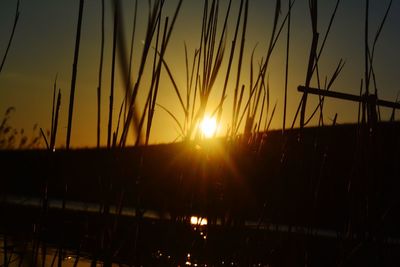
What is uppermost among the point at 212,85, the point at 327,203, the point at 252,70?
the point at 327,203

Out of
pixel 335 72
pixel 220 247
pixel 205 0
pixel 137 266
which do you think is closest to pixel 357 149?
pixel 335 72

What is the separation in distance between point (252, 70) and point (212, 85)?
331 mm

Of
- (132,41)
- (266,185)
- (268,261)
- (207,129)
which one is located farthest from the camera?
(268,261)

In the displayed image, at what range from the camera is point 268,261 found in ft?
7.11

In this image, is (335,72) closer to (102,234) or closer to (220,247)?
(220,247)

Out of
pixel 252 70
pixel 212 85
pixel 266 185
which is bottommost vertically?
pixel 266 185

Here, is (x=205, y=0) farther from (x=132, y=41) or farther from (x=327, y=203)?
(x=327, y=203)

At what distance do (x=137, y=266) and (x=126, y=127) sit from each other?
322 millimetres

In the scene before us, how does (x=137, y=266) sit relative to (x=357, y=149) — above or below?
below

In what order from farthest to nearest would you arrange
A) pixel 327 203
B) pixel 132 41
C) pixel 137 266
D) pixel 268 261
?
pixel 327 203 → pixel 268 261 → pixel 137 266 → pixel 132 41

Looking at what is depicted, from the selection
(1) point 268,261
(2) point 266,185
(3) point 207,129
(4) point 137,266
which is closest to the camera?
(4) point 137,266

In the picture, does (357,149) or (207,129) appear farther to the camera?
(357,149)

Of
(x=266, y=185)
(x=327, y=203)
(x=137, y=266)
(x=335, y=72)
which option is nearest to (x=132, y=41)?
(x=137, y=266)

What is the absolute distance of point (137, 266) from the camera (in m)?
1.28
